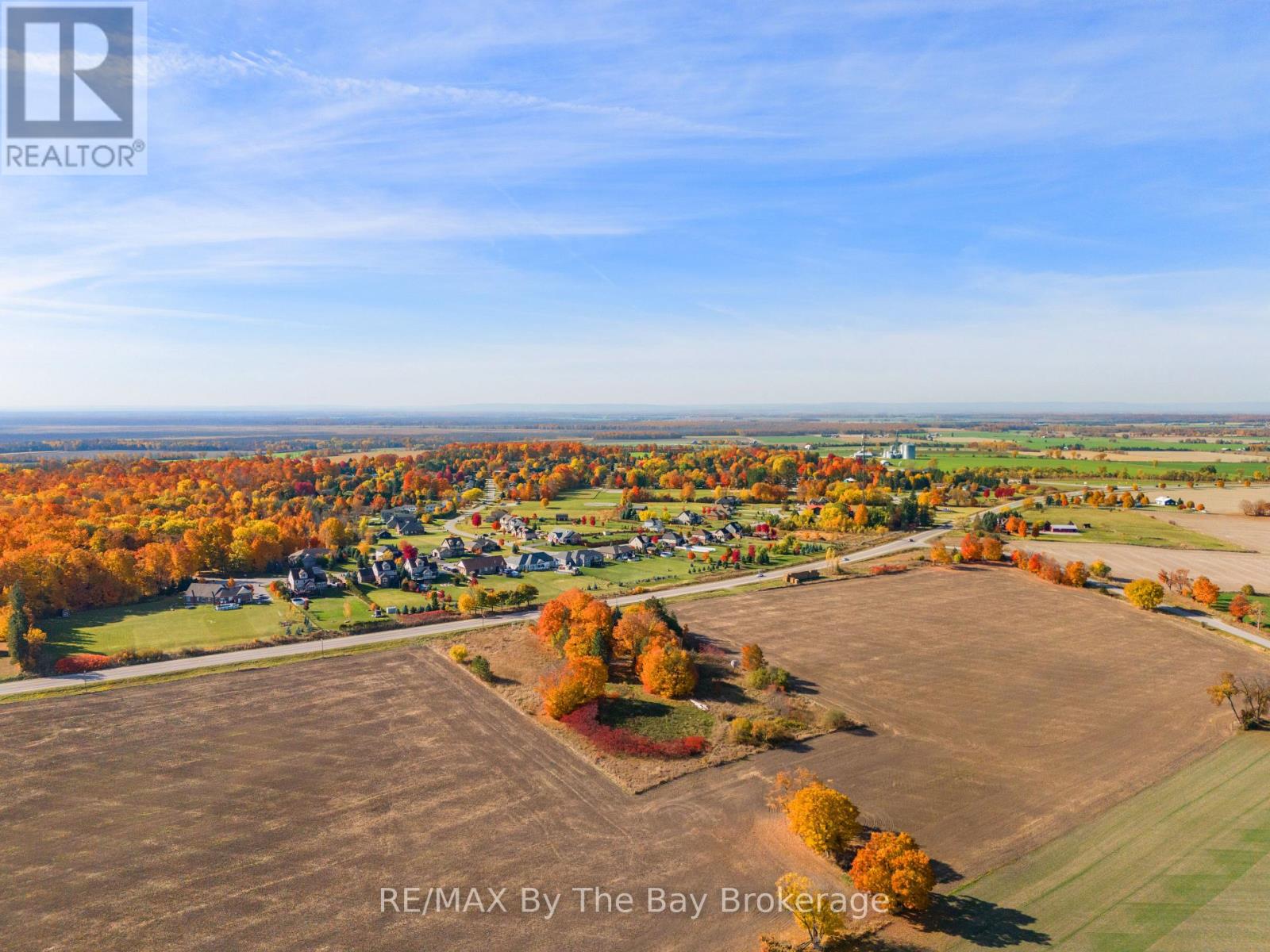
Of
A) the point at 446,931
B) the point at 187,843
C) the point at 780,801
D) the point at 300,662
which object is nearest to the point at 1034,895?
the point at 780,801

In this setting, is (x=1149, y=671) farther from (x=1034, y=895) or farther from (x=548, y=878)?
(x=548, y=878)

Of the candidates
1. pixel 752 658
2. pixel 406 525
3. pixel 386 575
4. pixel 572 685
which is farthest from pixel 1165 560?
pixel 406 525

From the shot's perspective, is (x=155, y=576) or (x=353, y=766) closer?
(x=353, y=766)

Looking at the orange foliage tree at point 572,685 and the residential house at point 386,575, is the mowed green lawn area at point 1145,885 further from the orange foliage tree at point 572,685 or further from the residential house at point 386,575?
the residential house at point 386,575

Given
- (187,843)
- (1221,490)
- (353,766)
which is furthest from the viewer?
(1221,490)

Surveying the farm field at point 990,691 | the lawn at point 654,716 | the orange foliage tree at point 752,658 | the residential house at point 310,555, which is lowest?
the lawn at point 654,716

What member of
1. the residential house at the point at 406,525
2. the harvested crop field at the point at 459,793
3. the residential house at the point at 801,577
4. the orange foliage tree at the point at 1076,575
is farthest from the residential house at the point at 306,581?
the orange foliage tree at the point at 1076,575
